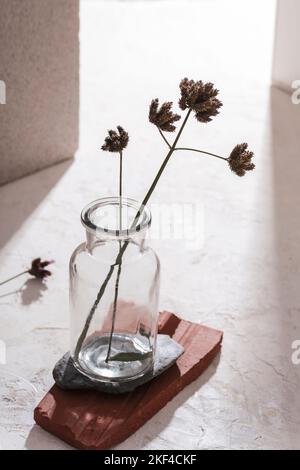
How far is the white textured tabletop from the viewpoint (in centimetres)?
151

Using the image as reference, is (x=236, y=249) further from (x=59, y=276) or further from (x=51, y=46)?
(x=51, y=46)

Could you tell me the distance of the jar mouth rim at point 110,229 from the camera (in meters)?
1.34

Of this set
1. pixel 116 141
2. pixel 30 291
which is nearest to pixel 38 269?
pixel 30 291

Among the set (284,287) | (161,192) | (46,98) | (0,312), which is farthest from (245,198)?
(0,312)

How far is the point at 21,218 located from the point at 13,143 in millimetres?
201

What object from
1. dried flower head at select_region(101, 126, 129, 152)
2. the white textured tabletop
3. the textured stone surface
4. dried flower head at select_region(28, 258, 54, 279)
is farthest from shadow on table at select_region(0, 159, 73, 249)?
dried flower head at select_region(101, 126, 129, 152)

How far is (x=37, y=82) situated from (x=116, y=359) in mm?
871

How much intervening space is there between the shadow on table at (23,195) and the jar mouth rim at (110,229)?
0.59 metres

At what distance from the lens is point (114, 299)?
4.71 feet

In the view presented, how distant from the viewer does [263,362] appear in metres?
1.63

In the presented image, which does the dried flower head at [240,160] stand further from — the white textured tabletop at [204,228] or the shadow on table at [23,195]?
the shadow on table at [23,195]

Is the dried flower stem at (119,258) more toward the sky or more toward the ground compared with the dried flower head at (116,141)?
more toward the ground

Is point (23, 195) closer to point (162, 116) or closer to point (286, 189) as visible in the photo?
point (286, 189)

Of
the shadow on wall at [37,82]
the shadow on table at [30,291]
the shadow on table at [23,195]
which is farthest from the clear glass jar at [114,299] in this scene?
the shadow on wall at [37,82]
